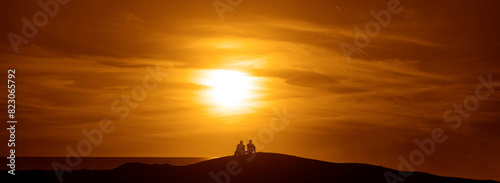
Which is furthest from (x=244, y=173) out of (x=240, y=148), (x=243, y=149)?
(x=243, y=149)

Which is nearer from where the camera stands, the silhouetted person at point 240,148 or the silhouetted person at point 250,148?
the silhouetted person at point 240,148

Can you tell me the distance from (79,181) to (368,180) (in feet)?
61.8

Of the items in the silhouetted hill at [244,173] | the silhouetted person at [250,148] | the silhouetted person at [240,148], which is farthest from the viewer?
the silhouetted person at [250,148]

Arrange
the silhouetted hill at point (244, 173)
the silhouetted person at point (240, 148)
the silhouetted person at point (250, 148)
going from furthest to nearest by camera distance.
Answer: the silhouetted person at point (250, 148) → the silhouetted person at point (240, 148) → the silhouetted hill at point (244, 173)

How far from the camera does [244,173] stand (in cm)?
4103

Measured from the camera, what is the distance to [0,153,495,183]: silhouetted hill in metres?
40.0

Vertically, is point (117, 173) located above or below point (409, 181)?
above

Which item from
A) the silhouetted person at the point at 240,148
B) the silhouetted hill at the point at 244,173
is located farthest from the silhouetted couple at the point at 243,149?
the silhouetted hill at the point at 244,173

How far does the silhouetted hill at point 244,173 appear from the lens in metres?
Answer: 40.0

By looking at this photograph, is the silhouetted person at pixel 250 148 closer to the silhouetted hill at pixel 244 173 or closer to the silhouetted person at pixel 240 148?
the silhouetted person at pixel 240 148

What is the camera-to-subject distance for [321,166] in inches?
1673

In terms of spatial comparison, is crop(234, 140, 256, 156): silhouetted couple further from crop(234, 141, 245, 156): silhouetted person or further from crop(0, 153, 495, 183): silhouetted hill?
crop(0, 153, 495, 183): silhouetted hill

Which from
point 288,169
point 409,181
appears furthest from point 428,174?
point 288,169

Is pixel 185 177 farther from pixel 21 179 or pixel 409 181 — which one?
pixel 409 181
